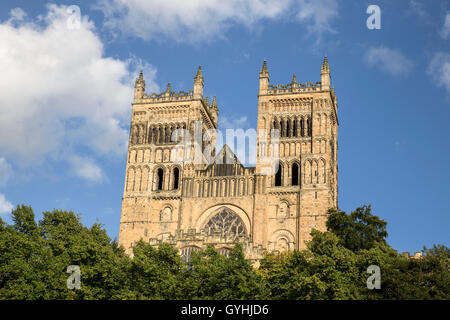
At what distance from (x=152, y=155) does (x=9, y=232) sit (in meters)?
28.9

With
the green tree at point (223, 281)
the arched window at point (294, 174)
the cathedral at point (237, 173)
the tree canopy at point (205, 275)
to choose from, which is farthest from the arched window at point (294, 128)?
the green tree at point (223, 281)

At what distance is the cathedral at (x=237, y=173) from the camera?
7369 cm

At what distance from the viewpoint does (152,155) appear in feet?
262

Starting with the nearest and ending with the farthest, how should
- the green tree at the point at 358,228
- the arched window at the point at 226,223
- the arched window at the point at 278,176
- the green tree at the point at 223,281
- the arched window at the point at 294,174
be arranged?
the green tree at the point at 223,281 < the green tree at the point at 358,228 < the arched window at the point at 226,223 < the arched window at the point at 294,174 < the arched window at the point at 278,176

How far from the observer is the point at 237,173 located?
77.1 metres

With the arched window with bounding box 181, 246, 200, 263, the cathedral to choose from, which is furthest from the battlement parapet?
the arched window with bounding box 181, 246, 200, 263

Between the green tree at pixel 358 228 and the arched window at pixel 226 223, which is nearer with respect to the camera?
the green tree at pixel 358 228

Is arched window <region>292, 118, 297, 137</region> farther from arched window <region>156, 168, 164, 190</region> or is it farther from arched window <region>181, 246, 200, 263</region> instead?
arched window <region>181, 246, 200, 263</region>

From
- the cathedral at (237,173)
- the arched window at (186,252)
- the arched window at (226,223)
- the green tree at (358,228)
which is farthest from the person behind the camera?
the arched window at (226,223)

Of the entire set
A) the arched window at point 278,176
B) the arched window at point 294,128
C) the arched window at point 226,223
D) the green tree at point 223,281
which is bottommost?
the green tree at point 223,281

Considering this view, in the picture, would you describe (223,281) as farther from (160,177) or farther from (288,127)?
(160,177)

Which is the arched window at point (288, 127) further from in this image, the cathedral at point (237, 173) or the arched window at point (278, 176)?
the arched window at point (278, 176)

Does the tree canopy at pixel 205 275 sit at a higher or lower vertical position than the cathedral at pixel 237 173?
lower
